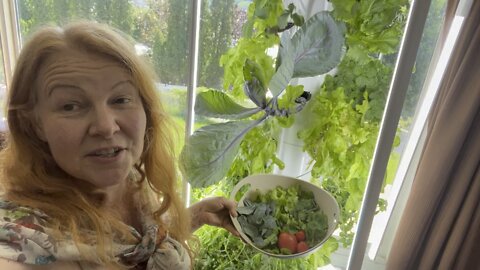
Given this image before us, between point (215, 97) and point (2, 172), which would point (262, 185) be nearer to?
point (215, 97)

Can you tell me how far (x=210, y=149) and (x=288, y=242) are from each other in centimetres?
30

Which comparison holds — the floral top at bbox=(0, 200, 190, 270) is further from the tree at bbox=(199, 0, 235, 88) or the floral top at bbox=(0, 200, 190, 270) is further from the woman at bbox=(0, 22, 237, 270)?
the tree at bbox=(199, 0, 235, 88)

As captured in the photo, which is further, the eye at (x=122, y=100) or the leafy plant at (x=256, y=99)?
the leafy plant at (x=256, y=99)

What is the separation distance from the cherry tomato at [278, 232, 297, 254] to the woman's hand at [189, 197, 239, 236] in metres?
0.11

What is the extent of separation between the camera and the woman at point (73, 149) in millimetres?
534

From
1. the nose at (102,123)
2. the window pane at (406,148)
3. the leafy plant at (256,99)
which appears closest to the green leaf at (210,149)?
the leafy plant at (256,99)

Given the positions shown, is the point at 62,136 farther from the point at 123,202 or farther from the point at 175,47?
the point at 175,47

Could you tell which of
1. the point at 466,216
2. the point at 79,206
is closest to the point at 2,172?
the point at 79,206

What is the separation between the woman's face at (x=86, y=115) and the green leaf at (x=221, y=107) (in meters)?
0.31

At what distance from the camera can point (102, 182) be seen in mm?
585

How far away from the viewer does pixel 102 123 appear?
55 centimetres

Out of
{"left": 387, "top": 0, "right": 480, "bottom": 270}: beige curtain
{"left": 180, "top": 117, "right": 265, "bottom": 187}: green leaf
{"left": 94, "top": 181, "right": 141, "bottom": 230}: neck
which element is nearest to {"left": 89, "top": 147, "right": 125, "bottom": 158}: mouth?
{"left": 94, "top": 181, "right": 141, "bottom": 230}: neck

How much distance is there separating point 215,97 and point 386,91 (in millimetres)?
417

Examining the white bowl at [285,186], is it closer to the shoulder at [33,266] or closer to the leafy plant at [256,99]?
the leafy plant at [256,99]
